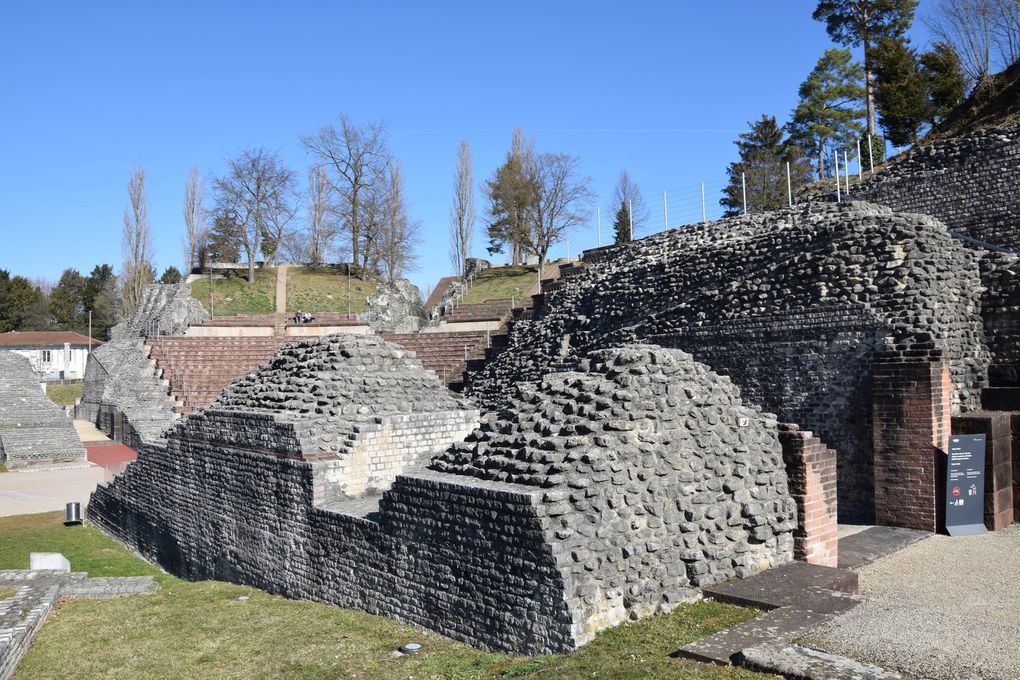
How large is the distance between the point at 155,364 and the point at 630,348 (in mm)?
22854

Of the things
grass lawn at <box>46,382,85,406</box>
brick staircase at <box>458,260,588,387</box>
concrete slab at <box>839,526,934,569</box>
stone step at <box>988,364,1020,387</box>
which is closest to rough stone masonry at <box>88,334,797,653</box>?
concrete slab at <box>839,526,934,569</box>

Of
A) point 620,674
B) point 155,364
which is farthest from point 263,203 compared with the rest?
point 620,674

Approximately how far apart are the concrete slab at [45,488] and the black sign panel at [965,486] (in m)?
15.6

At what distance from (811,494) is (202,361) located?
23348 millimetres

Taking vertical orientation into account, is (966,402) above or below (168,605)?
above

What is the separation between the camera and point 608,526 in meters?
6.49

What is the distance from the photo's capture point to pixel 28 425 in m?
26.2

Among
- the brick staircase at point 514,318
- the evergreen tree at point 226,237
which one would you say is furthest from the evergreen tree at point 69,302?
the brick staircase at point 514,318

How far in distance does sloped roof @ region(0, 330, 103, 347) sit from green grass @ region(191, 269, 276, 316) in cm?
2012

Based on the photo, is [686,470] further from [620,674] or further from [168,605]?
[168,605]

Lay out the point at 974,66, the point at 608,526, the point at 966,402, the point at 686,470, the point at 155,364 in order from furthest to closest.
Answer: the point at 974,66, the point at 155,364, the point at 966,402, the point at 686,470, the point at 608,526

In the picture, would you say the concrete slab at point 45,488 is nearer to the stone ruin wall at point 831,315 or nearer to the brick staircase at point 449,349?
the brick staircase at point 449,349

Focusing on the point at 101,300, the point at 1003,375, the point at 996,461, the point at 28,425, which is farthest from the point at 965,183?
the point at 101,300

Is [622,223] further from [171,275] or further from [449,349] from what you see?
[171,275]
